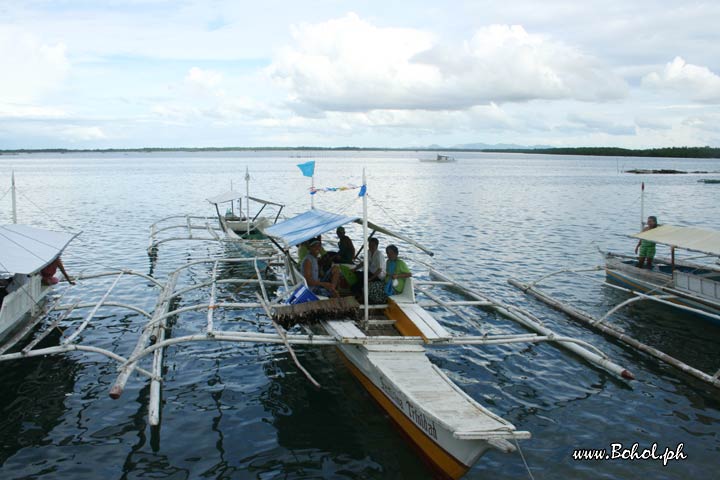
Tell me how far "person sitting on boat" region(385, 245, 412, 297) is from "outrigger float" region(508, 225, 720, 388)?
6023 millimetres

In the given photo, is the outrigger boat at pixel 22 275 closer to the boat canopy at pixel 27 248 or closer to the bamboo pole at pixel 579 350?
the boat canopy at pixel 27 248

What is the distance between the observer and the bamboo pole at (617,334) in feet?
38.6

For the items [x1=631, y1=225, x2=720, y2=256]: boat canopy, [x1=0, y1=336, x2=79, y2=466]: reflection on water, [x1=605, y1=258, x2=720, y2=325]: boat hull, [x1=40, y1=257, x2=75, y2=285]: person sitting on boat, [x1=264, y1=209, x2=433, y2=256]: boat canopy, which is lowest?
[x1=0, y1=336, x2=79, y2=466]: reflection on water

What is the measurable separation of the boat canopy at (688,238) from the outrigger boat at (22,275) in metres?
16.3

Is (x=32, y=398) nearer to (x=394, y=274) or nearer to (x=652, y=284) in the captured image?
(x=394, y=274)

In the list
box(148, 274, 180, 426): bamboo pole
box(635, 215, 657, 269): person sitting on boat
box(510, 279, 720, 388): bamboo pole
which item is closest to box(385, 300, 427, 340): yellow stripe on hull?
box(148, 274, 180, 426): bamboo pole

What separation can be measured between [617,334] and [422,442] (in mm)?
8170

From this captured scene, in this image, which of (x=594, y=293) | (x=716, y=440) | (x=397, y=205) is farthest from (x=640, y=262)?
(x=397, y=205)

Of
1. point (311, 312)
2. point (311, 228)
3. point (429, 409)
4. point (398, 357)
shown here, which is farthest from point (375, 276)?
point (429, 409)

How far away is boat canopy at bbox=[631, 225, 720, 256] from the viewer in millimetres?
14547

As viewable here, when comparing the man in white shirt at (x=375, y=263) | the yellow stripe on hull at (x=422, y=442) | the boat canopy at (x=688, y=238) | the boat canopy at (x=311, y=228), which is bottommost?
the yellow stripe on hull at (x=422, y=442)

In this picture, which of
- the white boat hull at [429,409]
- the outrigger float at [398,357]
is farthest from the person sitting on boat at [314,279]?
the white boat hull at [429,409]

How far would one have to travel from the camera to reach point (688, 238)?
50.8 feet

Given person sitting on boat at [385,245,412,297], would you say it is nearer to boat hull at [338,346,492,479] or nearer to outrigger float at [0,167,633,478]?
outrigger float at [0,167,633,478]
